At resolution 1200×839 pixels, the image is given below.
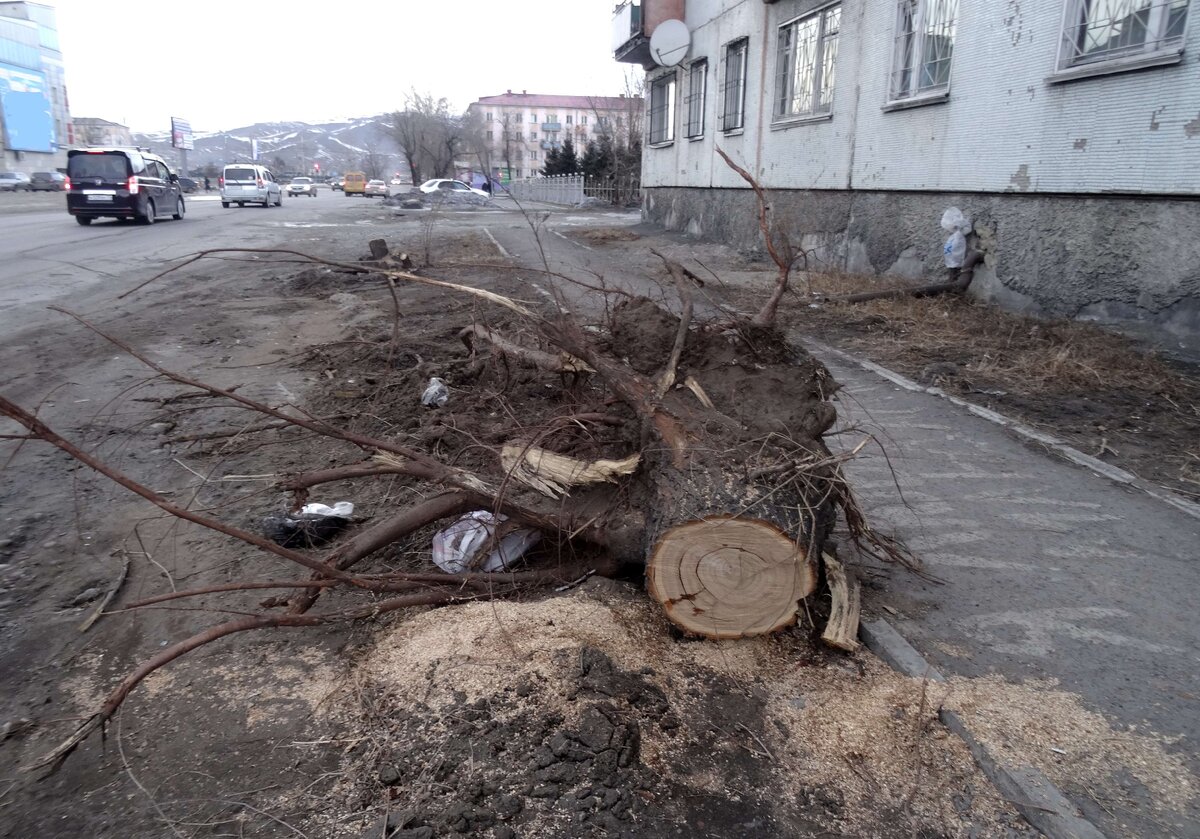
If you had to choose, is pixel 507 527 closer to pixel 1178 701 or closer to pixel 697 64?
pixel 1178 701

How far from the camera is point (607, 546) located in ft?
11.1

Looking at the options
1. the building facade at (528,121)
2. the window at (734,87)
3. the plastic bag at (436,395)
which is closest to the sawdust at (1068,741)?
the plastic bag at (436,395)

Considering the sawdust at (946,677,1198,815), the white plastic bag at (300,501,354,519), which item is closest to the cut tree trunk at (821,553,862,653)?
the sawdust at (946,677,1198,815)

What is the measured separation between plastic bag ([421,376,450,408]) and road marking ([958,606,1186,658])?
147 inches

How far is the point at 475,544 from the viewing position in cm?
359

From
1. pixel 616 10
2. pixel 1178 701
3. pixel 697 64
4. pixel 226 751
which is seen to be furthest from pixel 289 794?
pixel 616 10

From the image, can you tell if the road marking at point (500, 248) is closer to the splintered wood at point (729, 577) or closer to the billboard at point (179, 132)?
the splintered wood at point (729, 577)

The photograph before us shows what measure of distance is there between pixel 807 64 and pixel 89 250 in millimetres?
13732

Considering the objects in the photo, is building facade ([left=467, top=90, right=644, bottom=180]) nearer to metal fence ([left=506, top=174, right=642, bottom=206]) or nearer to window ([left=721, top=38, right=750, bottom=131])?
metal fence ([left=506, top=174, right=642, bottom=206])

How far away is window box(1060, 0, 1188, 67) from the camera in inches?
267

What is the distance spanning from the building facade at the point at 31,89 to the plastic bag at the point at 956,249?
240 ft

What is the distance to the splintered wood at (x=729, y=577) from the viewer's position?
2.88 m

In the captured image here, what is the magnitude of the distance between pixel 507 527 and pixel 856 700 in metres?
1.57

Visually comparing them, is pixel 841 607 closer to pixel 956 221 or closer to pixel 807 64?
pixel 956 221
